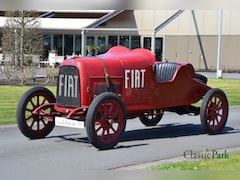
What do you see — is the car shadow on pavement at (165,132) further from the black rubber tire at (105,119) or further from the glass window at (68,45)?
the glass window at (68,45)

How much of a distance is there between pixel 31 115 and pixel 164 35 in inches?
1148

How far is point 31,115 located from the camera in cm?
834

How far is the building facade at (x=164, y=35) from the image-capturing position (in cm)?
3478

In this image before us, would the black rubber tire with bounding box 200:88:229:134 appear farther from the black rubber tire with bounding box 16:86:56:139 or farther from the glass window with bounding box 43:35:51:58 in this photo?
the glass window with bounding box 43:35:51:58

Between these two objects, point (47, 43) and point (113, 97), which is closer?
point (113, 97)

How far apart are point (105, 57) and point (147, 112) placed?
1.47 m

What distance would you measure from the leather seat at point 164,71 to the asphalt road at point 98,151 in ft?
3.67

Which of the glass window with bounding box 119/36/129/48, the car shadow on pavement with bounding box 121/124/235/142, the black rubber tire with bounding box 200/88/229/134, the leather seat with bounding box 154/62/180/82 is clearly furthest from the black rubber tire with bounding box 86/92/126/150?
the glass window with bounding box 119/36/129/48

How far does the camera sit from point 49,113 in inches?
328

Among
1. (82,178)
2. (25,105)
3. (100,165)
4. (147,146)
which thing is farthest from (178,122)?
(82,178)

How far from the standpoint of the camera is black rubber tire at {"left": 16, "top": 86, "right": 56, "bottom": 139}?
806 cm

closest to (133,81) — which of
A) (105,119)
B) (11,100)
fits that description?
(105,119)

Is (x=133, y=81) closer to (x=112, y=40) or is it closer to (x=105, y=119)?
(x=105, y=119)

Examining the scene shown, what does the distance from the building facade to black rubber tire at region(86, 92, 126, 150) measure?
26507mm
